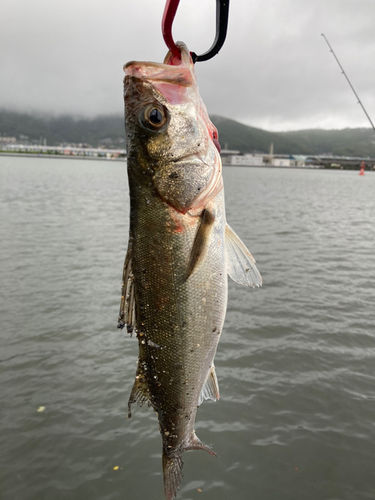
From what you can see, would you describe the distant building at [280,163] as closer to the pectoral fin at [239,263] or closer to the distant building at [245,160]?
the distant building at [245,160]

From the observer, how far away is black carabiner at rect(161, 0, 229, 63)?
2058 millimetres

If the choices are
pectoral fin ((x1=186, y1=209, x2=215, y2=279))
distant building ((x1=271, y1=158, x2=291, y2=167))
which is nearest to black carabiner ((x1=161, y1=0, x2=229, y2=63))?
pectoral fin ((x1=186, y1=209, x2=215, y2=279))

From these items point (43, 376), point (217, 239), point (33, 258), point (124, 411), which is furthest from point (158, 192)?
point (33, 258)

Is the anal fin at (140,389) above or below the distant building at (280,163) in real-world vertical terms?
below

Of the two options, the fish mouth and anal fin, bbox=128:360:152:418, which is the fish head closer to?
the fish mouth

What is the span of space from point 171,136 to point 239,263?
1064mm

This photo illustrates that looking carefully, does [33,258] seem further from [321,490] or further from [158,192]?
[158,192]

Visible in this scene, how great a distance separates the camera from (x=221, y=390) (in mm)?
7582

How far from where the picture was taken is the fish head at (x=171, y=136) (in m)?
2.29

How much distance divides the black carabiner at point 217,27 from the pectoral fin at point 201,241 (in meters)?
1.02

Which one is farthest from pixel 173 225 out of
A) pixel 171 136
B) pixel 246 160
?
pixel 246 160

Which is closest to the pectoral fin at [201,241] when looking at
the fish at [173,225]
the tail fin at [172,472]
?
the fish at [173,225]

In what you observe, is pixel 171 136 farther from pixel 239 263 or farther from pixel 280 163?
pixel 280 163

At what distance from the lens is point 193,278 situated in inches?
97.0
